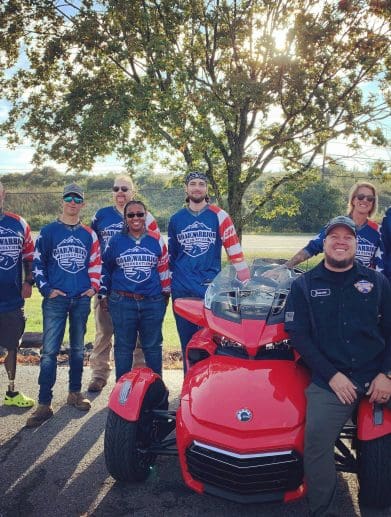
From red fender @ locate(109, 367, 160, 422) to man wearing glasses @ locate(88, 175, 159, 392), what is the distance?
6.07 feet

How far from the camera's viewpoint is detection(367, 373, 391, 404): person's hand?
290cm

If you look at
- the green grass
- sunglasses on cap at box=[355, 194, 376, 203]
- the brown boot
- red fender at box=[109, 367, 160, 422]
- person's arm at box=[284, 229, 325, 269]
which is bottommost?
the green grass

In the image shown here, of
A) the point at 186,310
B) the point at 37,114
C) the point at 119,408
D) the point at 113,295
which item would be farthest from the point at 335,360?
the point at 37,114

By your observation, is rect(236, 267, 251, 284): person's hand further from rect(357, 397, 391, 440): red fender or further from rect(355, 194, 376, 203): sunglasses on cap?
rect(355, 194, 376, 203): sunglasses on cap

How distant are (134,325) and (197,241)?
0.97 m

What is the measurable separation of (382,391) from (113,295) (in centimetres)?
243

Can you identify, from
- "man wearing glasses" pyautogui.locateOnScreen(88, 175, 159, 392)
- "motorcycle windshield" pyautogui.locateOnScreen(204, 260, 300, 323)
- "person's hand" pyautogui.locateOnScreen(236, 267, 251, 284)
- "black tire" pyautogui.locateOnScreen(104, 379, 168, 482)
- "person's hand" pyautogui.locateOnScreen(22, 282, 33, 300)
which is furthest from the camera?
"man wearing glasses" pyautogui.locateOnScreen(88, 175, 159, 392)

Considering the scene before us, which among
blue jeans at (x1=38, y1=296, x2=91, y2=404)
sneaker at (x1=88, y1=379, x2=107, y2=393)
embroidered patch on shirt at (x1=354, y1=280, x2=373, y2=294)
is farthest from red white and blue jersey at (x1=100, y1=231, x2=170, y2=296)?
embroidered patch on shirt at (x1=354, y1=280, x2=373, y2=294)

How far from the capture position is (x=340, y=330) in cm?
301

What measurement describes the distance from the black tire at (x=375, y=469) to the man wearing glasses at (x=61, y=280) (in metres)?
2.77

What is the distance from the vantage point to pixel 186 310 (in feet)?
12.0

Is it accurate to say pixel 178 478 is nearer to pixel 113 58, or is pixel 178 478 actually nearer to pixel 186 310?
pixel 186 310

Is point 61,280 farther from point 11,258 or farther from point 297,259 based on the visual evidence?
point 297,259

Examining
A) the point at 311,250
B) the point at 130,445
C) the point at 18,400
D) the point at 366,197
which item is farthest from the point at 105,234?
the point at 366,197
